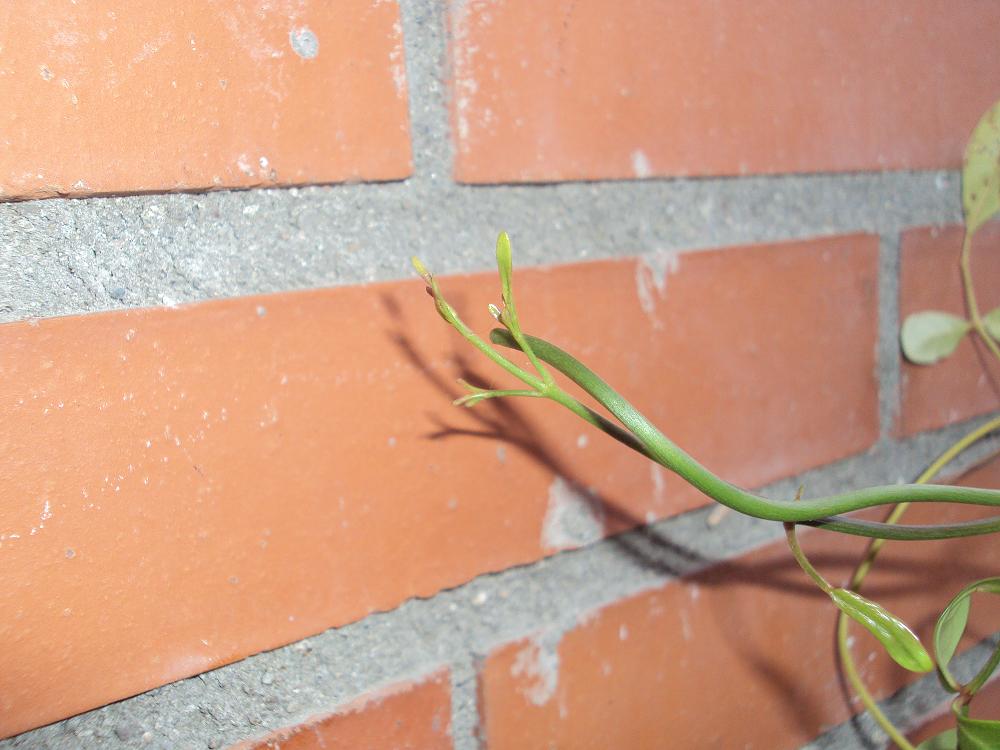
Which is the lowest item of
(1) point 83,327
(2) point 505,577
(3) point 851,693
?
(3) point 851,693

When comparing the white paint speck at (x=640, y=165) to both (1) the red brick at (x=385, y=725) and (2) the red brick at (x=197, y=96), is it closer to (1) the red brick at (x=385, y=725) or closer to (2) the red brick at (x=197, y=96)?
(2) the red brick at (x=197, y=96)

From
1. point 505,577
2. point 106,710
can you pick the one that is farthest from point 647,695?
point 106,710

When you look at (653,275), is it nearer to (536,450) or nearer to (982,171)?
(536,450)

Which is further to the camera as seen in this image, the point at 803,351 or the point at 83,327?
the point at 803,351

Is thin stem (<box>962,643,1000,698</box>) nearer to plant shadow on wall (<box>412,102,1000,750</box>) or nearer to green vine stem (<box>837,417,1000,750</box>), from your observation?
plant shadow on wall (<box>412,102,1000,750</box>)

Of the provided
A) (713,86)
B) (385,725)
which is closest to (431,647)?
(385,725)

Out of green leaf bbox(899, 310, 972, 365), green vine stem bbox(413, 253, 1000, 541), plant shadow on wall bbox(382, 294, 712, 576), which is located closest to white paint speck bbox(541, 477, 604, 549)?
plant shadow on wall bbox(382, 294, 712, 576)

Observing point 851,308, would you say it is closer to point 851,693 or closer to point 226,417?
point 851,693
